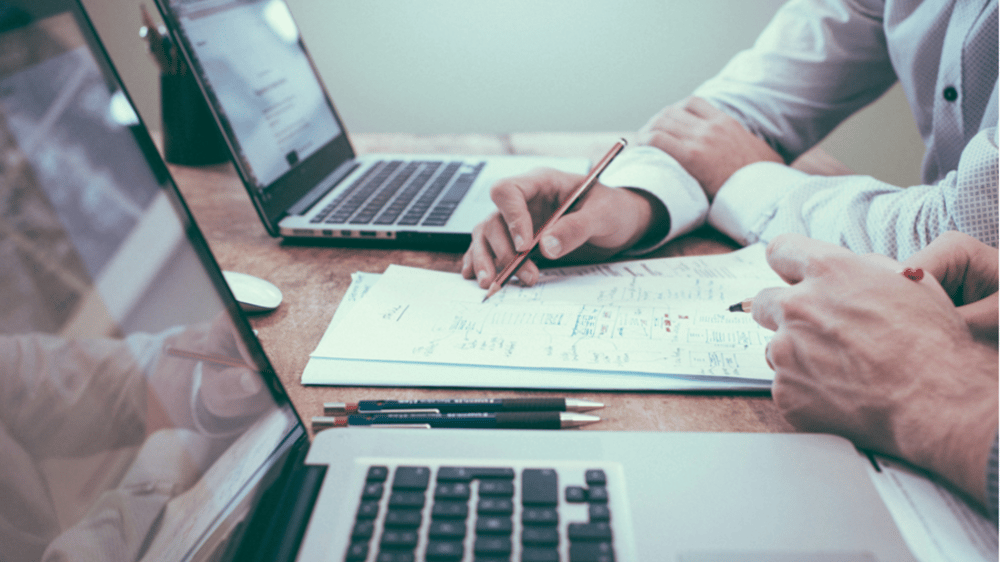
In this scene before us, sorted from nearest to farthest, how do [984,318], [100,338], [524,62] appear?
[100,338], [984,318], [524,62]

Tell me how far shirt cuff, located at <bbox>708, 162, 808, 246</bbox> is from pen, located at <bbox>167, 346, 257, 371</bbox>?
0.55 metres

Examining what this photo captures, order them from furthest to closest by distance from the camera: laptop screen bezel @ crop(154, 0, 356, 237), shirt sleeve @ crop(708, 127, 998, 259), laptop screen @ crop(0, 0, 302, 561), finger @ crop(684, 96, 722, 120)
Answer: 1. finger @ crop(684, 96, 722, 120)
2. laptop screen bezel @ crop(154, 0, 356, 237)
3. shirt sleeve @ crop(708, 127, 998, 259)
4. laptop screen @ crop(0, 0, 302, 561)

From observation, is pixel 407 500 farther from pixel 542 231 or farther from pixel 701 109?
pixel 701 109

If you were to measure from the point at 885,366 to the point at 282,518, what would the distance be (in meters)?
0.35

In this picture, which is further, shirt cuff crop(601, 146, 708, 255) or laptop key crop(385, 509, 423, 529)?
shirt cuff crop(601, 146, 708, 255)

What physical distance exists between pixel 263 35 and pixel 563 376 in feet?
2.25

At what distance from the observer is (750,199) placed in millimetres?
643

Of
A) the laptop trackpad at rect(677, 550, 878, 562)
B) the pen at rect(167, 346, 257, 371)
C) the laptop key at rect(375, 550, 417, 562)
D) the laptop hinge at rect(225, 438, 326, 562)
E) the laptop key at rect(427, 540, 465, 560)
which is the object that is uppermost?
the pen at rect(167, 346, 257, 371)

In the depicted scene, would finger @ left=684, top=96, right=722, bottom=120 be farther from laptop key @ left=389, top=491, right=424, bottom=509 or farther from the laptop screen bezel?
laptop key @ left=389, top=491, right=424, bottom=509

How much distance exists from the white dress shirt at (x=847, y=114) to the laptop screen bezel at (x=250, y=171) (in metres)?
0.41

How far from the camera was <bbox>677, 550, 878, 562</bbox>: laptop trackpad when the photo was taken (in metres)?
0.25

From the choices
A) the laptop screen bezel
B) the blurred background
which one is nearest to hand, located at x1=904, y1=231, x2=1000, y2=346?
the laptop screen bezel

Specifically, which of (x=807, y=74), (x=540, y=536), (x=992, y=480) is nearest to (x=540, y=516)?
(x=540, y=536)

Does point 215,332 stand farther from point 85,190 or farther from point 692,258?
point 692,258
